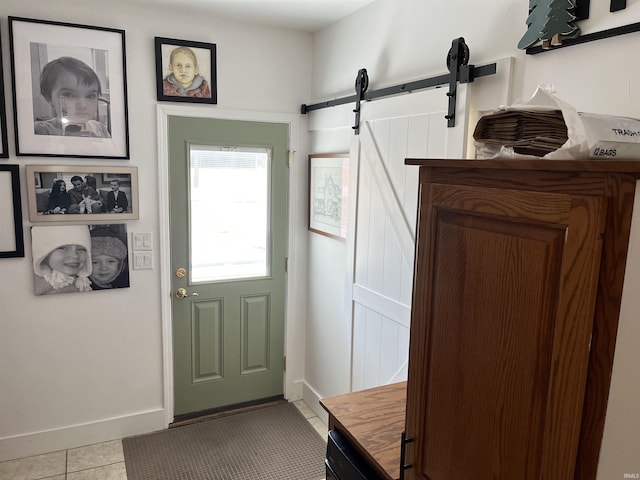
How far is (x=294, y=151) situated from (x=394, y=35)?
112 cm

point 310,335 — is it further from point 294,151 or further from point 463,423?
point 463,423

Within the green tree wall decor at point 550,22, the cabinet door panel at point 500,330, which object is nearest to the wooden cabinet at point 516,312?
the cabinet door panel at point 500,330

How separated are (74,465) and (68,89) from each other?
6.97 feet

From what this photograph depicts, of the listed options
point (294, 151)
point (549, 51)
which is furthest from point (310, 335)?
point (549, 51)

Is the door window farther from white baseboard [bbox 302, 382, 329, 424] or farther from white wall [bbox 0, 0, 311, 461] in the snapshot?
white baseboard [bbox 302, 382, 329, 424]

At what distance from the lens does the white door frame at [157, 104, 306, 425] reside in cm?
292

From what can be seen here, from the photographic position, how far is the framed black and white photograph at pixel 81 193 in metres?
2.64

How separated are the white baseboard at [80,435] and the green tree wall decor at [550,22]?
2.95 meters

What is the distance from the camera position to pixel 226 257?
3.23 m

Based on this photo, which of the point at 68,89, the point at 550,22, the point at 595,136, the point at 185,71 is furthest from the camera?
the point at 185,71

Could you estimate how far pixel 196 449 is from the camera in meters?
2.92

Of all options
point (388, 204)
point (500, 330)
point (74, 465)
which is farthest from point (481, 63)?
point (74, 465)

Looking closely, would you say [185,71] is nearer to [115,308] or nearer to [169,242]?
[169,242]

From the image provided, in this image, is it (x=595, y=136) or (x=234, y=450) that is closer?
(x=595, y=136)
